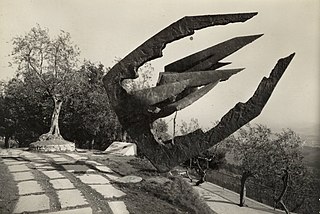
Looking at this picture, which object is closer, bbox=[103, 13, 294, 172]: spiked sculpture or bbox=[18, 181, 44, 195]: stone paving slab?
bbox=[103, 13, 294, 172]: spiked sculpture

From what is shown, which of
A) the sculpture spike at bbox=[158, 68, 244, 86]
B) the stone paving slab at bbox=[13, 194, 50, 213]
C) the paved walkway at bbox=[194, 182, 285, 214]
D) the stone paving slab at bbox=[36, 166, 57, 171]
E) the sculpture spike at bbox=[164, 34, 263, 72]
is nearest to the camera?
the sculpture spike at bbox=[158, 68, 244, 86]

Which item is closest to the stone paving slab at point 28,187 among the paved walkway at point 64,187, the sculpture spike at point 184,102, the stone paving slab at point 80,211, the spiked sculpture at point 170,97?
the paved walkway at point 64,187

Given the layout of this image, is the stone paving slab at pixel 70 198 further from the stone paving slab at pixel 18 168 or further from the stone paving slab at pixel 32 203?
the stone paving slab at pixel 18 168

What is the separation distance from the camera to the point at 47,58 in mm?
9477

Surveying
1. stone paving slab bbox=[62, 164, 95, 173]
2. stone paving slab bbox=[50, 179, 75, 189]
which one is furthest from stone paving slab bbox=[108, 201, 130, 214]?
stone paving slab bbox=[62, 164, 95, 173]

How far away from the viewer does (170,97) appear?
368 cm

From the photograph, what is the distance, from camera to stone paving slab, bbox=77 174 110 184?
17.7 feet

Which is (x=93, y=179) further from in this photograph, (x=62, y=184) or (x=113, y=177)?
(x=62, y=184)

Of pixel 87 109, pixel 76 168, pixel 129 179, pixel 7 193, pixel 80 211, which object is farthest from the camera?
pixel 87 109

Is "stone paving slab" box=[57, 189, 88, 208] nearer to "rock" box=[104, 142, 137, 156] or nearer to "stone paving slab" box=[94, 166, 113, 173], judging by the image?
"stone paving slab" box=[94, 166, 113, 173]

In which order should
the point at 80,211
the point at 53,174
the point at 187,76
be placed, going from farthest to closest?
1. the point at 53,174
2. the point at 80,211
3. the point at 187,76

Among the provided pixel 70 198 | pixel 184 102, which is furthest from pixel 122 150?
pixel 184 102

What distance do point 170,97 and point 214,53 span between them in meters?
0.84

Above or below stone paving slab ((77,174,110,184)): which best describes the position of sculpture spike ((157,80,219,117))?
above
